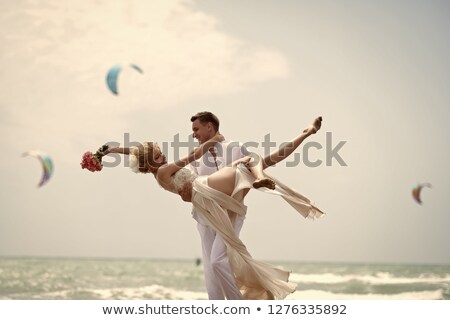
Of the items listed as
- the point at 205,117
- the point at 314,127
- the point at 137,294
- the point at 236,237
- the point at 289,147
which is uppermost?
the point at 205,117

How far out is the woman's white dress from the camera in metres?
5.56

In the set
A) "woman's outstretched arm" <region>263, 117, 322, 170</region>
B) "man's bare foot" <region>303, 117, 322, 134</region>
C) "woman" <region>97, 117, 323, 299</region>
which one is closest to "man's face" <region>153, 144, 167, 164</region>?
"woman" <region>97, 117, 323, 299</region>

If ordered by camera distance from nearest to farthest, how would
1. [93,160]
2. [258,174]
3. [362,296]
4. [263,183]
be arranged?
[263,183]
[258,174]
[93,160]
[362,296]

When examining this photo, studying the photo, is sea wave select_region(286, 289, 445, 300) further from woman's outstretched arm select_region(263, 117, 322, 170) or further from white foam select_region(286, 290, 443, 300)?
woman's outstretched arm select_region(263, 117, 322, 170)

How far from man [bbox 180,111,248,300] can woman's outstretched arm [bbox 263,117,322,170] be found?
0.74 ft

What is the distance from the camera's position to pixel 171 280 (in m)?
18.7

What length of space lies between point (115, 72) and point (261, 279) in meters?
4.24

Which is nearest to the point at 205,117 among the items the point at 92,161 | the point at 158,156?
the point at 158,156

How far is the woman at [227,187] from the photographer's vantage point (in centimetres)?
556

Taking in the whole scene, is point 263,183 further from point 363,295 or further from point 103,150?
point 363,295

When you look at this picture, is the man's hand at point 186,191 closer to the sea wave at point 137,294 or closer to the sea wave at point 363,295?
the sea wave at point 137,294

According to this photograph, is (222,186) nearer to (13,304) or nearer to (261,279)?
(261,279)

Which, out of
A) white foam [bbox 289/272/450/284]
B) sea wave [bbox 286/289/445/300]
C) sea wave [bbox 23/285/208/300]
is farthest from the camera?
white foam [bbox 289/272/450/284]

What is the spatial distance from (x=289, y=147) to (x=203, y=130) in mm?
668
